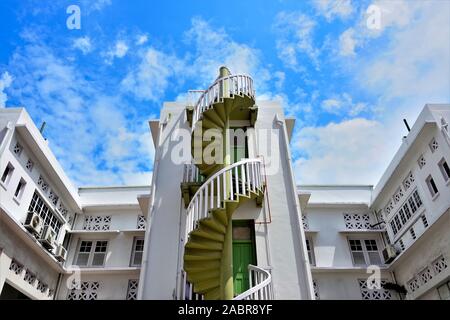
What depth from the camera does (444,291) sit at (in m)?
8.91

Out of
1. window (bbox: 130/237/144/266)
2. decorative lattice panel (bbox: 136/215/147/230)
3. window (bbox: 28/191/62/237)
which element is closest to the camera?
window (bbox: 28/191/62/237)

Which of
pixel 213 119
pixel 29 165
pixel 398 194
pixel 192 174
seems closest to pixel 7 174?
pixel 29 165

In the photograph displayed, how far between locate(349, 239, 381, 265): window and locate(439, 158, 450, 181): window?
167 inches

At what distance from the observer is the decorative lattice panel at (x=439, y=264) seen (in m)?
8.87

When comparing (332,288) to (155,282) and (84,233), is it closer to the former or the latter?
(155,282)

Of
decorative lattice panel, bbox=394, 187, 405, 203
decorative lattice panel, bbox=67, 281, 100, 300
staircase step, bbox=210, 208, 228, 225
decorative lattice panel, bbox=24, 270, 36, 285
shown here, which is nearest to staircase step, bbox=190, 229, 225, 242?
staircase step, bbox=210, 208, 228, 225

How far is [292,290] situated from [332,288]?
5400mm

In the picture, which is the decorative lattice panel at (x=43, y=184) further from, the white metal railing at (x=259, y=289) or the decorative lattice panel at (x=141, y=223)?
the white metal railing at (x=259, y=289)

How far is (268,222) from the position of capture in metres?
7.22

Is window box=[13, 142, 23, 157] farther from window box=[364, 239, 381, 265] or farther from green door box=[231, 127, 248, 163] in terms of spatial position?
window box=[364, 239, 381, 265]

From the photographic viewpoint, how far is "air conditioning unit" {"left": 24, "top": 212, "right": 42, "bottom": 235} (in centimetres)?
903

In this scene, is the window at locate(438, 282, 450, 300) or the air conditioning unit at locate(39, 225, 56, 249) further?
the air conditioning unit at locate(39, 225, 56, 249)

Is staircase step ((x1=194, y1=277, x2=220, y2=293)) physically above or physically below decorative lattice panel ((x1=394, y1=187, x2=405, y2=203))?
below
